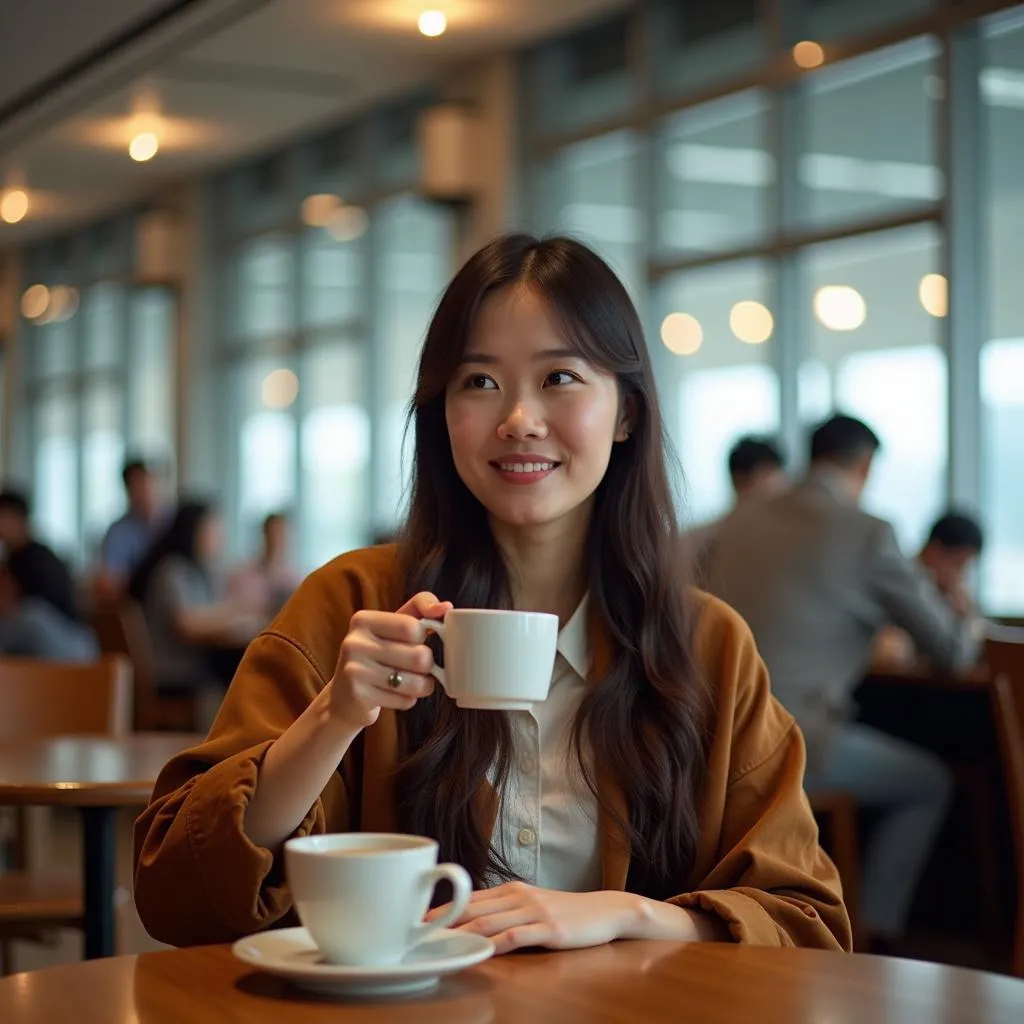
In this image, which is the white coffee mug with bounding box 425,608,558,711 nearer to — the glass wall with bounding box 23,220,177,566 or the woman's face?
the woman's face

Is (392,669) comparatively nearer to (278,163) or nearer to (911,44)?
(911,44)

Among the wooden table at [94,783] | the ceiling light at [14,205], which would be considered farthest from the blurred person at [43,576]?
the ceiling light at [14,205]

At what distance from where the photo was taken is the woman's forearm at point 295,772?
1.29 m

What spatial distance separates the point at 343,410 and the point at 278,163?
1678 mm

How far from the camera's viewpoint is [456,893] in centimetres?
103

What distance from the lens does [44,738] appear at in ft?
9.32

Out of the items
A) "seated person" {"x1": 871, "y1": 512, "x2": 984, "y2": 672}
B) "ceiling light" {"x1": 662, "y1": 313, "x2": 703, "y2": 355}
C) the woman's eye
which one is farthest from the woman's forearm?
"ceiling light" {"x1": 662, "y1": 313, "x2": 703, "y2": 355}

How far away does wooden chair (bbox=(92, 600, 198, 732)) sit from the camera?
680cm

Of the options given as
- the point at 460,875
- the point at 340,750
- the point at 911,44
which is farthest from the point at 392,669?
the point at 911,44

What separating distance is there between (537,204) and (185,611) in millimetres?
2506

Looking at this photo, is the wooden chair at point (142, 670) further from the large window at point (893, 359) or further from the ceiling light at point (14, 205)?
the ceiling light at point (14, 205)

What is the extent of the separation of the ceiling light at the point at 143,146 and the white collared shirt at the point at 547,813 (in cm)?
836

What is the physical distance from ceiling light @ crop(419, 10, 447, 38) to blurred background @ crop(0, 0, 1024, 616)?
27 millimetres

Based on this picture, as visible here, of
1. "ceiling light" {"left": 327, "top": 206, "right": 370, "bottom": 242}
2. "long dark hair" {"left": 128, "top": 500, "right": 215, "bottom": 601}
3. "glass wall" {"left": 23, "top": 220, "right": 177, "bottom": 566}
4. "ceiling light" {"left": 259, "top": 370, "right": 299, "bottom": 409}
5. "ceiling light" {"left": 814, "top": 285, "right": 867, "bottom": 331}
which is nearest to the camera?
"ceiling light" {"left": 814, "top": 285, "right": 867, "bottom": 331}
